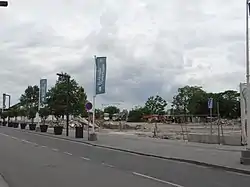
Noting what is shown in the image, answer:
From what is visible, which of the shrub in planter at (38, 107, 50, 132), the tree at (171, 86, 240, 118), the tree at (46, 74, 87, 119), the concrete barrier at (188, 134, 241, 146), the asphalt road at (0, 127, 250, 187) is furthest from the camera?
the tree at (171, 86, 240, 118)

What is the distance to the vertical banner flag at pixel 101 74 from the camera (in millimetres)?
40906

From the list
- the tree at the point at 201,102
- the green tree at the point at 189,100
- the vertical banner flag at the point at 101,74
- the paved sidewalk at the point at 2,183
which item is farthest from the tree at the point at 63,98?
the green tree at the point at 189,100

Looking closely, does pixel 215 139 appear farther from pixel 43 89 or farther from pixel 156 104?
pixel 156 104

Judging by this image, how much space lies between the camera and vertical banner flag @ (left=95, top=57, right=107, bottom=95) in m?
40.9

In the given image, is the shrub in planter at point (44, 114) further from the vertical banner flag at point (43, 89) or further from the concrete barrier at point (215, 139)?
the concrete barrier at point (215, 139)

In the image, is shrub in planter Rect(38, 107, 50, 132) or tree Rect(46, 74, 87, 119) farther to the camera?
shrub in planter Rect(38, 107, 50, 132)

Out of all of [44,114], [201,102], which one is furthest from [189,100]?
[44,114]

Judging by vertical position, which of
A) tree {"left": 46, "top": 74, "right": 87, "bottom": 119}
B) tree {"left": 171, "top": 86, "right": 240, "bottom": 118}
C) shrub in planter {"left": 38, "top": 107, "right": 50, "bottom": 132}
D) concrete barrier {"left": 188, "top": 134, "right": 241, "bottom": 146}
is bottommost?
concrete barrier {"left": 188, "top": 134, "right": 241, "bottom": 146}

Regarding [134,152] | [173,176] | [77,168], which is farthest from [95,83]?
[173,176]

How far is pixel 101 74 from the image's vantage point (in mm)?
41062

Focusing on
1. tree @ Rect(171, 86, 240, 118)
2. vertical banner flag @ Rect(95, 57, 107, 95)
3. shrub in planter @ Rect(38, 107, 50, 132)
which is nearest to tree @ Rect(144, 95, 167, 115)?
tree @ Rect(171, 86, 240, 118)

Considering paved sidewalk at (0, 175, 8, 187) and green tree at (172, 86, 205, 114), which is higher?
green tree at (172, 86, 205, 114)

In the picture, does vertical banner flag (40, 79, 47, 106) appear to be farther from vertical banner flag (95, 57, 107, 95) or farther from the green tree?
the green tree

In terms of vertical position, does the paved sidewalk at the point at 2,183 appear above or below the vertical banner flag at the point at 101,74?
below
